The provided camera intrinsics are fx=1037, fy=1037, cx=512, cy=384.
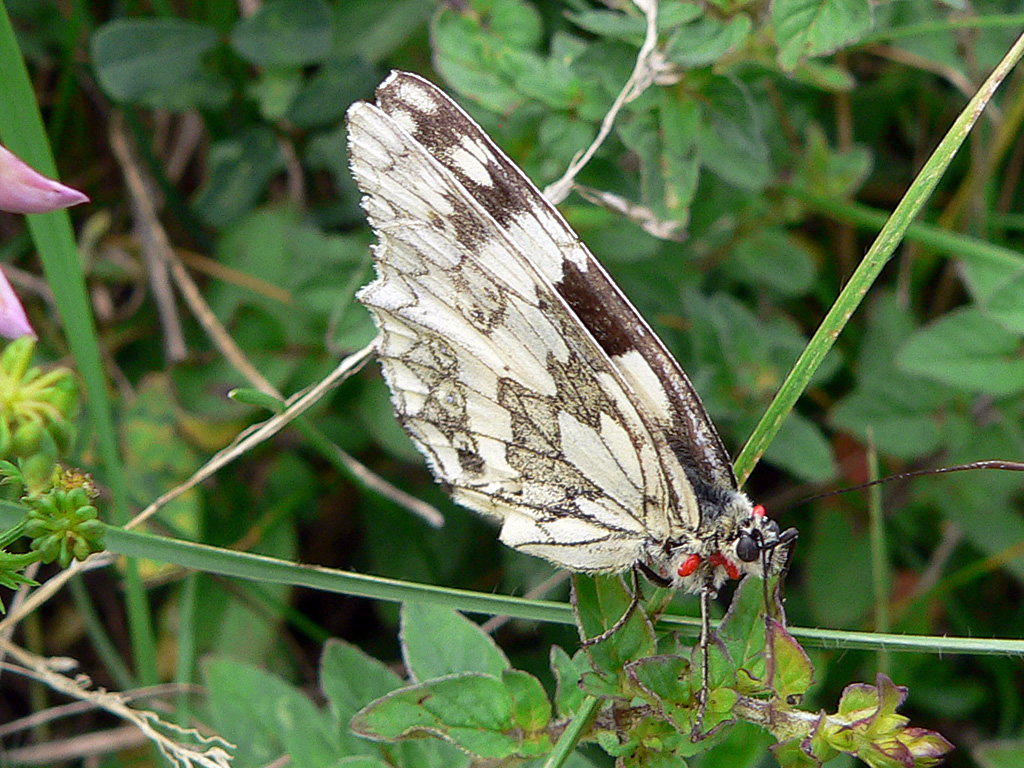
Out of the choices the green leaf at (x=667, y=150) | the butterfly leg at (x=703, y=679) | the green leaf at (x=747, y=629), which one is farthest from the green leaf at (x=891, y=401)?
the butterfly leg at (x=703, y=679)

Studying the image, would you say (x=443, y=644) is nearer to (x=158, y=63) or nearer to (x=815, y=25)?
(x=815, y=25)

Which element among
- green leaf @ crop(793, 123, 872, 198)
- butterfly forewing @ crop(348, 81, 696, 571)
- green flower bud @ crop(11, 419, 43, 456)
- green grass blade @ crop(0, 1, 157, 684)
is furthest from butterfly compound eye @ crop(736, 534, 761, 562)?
green leaf @ crop(793, 123, 872, 198)

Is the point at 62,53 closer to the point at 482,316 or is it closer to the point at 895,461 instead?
the point at 482,316

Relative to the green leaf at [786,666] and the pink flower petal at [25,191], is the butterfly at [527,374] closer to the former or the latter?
the green leaf at [786,666]

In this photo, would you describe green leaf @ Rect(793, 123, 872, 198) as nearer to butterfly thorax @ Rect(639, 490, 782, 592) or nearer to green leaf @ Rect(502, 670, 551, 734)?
butterfly thorax @ Rect(639, 490, 782, 592)

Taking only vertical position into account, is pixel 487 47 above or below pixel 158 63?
above

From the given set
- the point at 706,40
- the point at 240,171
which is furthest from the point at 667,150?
the point at 240,171
